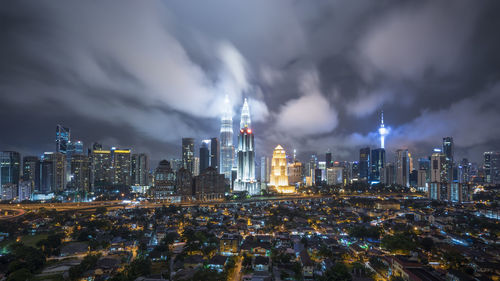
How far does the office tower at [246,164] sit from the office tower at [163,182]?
1029 cm

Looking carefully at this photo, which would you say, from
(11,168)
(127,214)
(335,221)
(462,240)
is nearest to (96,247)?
(127,214)

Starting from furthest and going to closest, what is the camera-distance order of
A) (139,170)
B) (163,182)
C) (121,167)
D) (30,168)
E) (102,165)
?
(139,170)
(121,167)
(102,165)
(30,168)
(163,182)

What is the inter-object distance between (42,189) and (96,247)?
33.5 m

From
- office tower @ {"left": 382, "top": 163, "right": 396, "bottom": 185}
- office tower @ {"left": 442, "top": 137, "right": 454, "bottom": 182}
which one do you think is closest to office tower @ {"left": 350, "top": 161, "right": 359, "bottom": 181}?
office tower @ {"left": 382, "top": 163, "right": 396, "bottom": 185}

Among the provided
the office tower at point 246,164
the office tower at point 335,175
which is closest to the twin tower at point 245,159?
the office tower at point 246,164

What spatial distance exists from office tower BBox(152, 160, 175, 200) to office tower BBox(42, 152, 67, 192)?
1472 cm

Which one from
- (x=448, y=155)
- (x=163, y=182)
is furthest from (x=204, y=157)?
(x=448, y=155)

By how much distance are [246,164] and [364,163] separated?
33674 millimetres

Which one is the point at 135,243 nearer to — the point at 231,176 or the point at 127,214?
the point at 127,214

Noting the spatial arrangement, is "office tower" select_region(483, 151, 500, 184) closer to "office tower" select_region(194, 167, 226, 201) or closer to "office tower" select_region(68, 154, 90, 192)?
"office tower" select_region(194, 167, 226, 201)

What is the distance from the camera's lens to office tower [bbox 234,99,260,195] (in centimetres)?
4344

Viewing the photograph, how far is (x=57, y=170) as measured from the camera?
4153 centimetres

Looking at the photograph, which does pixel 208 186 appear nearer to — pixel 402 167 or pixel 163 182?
pixel 163 182

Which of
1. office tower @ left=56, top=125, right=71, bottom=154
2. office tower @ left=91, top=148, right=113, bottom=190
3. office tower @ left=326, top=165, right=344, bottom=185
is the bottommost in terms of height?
office tower @ left=326, top=165, right=344, bottom=185
